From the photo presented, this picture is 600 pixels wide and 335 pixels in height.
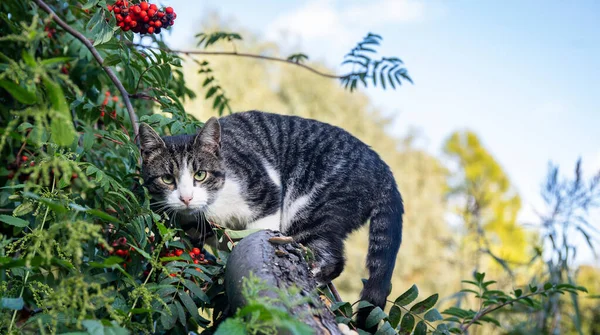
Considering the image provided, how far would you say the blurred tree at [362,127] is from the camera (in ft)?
42.1

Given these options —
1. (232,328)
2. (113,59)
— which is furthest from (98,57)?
(232,328)

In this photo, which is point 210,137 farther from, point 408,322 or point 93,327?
point 93,327

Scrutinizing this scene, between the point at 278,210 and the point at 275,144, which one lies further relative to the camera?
the point at 275,144

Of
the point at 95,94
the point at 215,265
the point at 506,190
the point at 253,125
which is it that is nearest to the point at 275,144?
the point at 253,125

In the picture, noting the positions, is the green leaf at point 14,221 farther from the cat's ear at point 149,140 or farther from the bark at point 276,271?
the cat's ear at point 149,140

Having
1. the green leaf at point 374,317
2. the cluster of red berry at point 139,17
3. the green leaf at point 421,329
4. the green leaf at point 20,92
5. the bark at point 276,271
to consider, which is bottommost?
the green leaf at point 20,92

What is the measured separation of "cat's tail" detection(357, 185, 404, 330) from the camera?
2.12 m

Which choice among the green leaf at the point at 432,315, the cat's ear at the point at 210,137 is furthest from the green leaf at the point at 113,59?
the green leaf at the point at 432,315

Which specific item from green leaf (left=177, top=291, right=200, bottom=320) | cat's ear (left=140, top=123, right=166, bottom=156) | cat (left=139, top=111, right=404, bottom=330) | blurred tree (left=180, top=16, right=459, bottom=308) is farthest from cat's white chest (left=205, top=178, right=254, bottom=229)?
blurred tree (left=180, top=16, right=459, bottom=308)

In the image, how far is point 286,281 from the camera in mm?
1431

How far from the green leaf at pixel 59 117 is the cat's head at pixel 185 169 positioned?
1.40m

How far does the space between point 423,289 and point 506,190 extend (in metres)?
7.18

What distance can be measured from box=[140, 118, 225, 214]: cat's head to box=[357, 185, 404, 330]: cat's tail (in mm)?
778

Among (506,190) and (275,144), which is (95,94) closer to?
(275,144)
